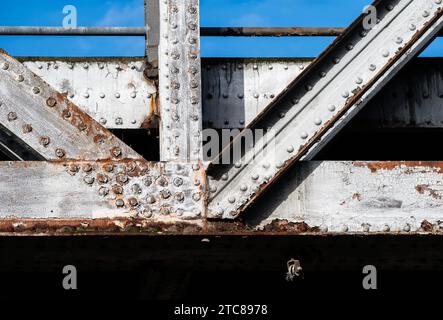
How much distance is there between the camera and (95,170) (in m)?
4.37

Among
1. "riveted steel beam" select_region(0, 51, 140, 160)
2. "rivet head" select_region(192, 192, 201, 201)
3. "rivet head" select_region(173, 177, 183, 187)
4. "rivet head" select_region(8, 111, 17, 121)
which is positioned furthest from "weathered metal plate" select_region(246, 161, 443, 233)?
"rivet head" select_region(8, 111, 17, 121)

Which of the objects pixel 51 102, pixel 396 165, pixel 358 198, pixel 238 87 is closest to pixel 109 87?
pixel 51 102

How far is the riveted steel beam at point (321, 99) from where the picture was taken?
173 inches

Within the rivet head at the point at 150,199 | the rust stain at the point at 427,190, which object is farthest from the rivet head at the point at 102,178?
the rust stain at the point at 427,190

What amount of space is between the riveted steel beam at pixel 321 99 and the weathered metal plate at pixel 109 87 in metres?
0.90

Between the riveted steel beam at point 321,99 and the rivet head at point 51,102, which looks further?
the rivet head at point 51,102

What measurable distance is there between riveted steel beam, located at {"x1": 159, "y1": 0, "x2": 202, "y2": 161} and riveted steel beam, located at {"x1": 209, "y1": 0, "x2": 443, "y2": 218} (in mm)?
246

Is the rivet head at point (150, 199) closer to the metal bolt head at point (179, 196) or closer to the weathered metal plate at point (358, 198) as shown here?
the metal bolt head at point (179, 196)

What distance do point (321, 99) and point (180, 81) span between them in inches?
28.7

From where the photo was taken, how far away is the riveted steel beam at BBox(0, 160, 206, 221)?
4.32 metres

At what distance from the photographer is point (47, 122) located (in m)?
4.54
